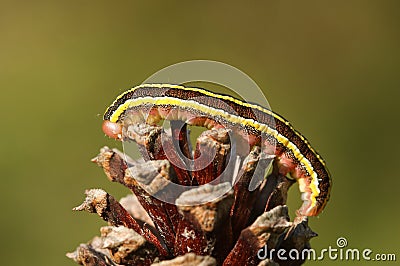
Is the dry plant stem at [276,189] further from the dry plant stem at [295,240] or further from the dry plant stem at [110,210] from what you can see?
the dry plant stem at [110,210]

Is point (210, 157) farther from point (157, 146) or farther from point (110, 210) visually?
point (110, 210)

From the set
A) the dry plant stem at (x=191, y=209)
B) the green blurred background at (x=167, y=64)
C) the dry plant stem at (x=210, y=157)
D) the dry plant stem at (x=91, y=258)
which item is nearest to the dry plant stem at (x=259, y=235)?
the dry plant stem at (x=191, y=209)

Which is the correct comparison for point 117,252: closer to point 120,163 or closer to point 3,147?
point 120,163

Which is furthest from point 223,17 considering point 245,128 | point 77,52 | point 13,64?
point 245,128

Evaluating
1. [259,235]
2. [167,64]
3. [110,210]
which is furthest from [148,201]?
[167,64]

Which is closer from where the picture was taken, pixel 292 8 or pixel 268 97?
pixel 268 97

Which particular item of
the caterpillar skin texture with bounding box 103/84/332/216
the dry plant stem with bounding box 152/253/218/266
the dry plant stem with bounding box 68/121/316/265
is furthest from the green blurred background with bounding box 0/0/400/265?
the dry plant stem with bounding box 152/253/218/266

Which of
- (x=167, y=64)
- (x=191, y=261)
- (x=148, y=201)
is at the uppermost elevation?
(x=167, y=64)
